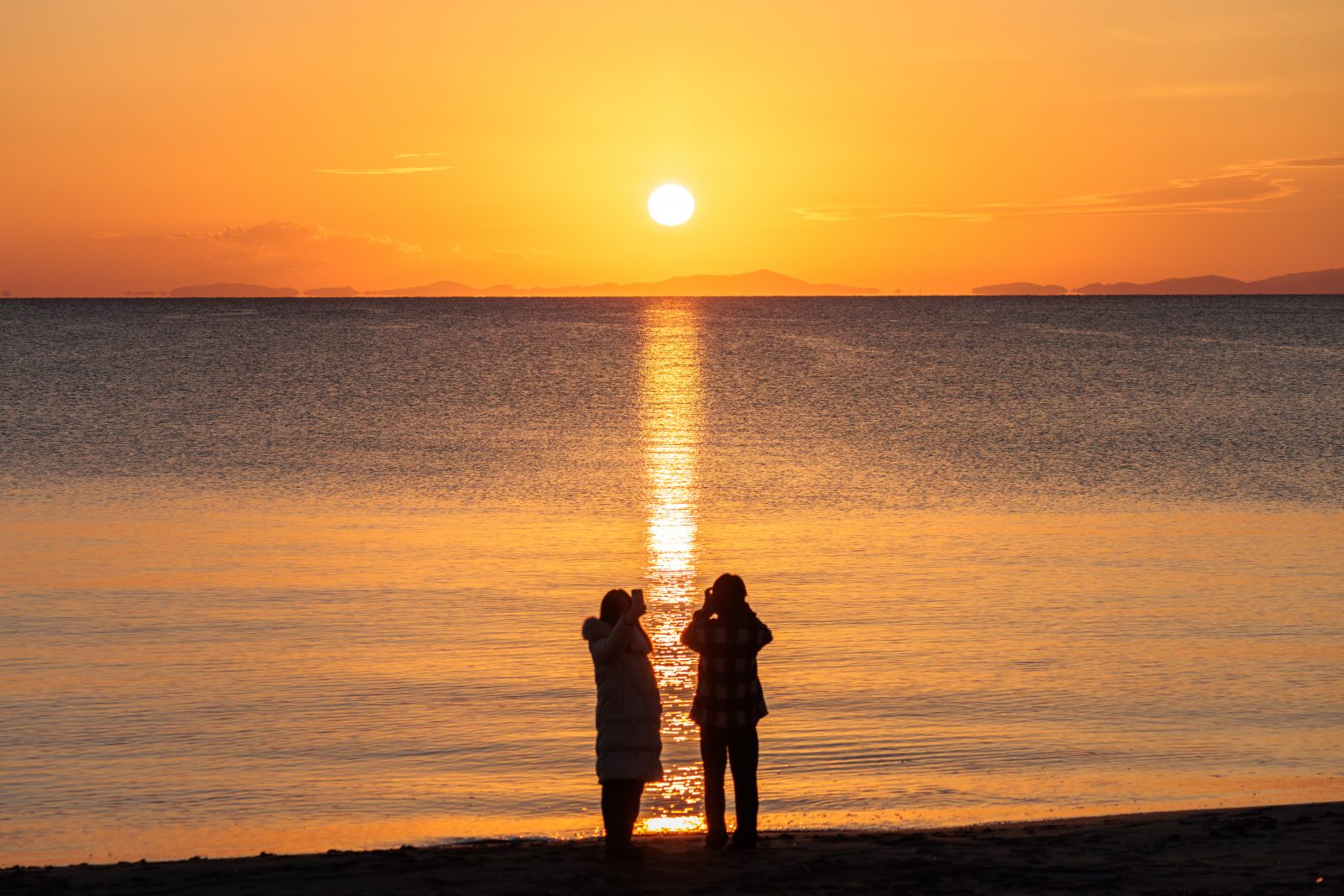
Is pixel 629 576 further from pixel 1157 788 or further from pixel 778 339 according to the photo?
pixel 778 339

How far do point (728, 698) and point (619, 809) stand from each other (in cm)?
97

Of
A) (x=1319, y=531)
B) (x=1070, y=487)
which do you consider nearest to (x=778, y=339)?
(x=1070, y=487)

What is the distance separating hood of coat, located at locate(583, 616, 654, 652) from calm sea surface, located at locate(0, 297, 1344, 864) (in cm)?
228

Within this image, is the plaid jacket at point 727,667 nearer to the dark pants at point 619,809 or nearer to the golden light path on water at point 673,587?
the dark pants at point 619,809

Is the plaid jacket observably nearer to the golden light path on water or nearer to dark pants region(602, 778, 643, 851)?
dark pants region(602, 778, 643, 851)

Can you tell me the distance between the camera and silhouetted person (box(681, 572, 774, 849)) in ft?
30.4

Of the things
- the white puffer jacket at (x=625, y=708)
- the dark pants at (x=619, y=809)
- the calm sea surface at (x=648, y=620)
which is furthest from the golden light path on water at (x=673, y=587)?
the white puffer jacket at (x=625, y=708)

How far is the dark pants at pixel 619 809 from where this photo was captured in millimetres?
9125

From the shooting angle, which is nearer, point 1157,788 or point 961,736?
point 1157,788

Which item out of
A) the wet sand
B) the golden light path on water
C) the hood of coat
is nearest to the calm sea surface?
the golden light path on water

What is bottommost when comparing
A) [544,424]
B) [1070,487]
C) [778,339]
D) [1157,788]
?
[1157,788]

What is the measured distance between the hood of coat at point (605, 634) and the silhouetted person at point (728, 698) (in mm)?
Answer: 373

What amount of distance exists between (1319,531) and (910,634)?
1252cm

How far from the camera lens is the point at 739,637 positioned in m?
9.27
